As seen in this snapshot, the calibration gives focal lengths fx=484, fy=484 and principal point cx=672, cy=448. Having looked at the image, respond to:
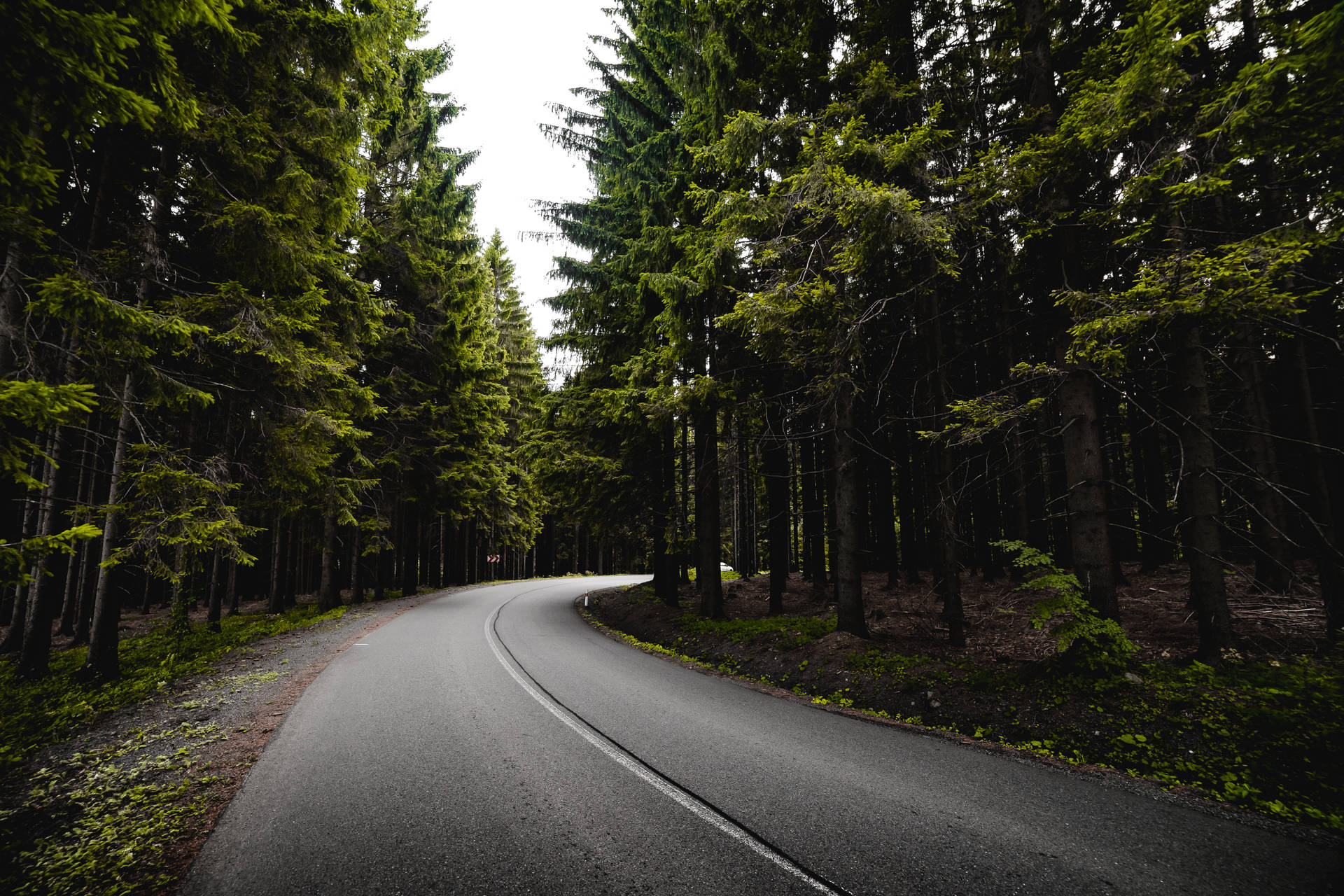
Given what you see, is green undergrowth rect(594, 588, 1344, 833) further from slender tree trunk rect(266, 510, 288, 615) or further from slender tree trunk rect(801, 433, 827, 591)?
slender tree trunk rect(266, 510, 288, 615)

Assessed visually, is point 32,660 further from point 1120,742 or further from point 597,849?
point 1120,742

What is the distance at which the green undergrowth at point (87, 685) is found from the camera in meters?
5.98

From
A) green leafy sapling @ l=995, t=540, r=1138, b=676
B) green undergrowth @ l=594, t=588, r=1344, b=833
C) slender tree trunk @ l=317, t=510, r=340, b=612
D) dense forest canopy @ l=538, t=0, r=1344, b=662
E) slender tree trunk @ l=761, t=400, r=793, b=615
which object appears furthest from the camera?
slender tree trunk @ l=317, t=510, r=340, b=612

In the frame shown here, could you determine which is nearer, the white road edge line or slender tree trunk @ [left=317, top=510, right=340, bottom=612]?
the white road edge line

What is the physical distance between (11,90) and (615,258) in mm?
12088

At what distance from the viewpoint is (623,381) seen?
1405 centimetres

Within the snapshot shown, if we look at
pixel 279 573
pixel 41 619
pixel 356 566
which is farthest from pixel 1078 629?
pixel 279 573

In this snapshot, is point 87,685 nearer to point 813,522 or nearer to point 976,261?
point 813,522

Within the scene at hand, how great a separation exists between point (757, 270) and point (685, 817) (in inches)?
359

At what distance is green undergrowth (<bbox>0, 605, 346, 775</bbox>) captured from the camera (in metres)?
5.98

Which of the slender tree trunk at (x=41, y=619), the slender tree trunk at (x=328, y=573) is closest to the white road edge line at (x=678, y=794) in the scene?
the slender tree trunk at (x=41, y=619)

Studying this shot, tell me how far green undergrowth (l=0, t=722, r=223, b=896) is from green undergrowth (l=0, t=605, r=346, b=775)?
97cm

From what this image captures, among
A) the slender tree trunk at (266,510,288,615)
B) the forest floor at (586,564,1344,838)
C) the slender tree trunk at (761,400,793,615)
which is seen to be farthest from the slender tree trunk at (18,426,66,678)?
the slender tree trunk at (761,400,793,615)

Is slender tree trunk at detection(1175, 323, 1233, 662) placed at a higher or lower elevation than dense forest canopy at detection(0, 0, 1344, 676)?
lower
